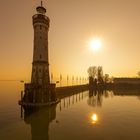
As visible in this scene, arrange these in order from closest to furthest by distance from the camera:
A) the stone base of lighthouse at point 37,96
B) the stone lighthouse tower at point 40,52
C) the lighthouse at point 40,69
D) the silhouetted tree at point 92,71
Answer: the stone base of lighthouse at point 37,96, the lighthouse at point 40,69, the stone lighthouse tower at point 40,52, the silhouetted tree at point 92,71

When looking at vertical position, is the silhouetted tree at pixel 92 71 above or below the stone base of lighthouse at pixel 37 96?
above

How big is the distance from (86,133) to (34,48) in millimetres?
25509

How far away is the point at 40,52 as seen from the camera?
39312 millimetres

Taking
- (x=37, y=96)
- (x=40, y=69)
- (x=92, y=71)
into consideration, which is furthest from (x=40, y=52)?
(x=92, y=71)

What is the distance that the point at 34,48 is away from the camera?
39.9 metres

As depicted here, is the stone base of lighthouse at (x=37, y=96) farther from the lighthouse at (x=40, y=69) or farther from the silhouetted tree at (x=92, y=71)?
the silhouetted tree at (x=92, y=71)

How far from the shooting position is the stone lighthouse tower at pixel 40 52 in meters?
39.2

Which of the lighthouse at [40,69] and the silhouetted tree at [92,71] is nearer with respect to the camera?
the lighthouse at [40,69]

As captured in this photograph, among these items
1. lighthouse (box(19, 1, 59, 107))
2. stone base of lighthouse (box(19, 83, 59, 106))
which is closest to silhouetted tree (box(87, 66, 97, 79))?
lighthouse (box(19, 1, 59, 107))

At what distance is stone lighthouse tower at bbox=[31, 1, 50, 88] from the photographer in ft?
129

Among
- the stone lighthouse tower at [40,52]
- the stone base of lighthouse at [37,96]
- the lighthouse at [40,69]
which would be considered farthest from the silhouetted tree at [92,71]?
the stone base of lighthouse at [37,96]

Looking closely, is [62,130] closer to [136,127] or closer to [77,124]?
[77,124]

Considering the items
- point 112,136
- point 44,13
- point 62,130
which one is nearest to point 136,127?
point 112,136

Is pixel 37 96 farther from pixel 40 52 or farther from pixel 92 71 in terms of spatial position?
pixel 92 71
